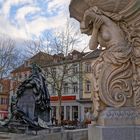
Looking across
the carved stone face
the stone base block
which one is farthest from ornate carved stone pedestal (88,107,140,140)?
the carved stone face

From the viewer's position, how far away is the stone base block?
5.00 meters

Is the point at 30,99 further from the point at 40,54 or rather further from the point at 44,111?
the point at 40,54

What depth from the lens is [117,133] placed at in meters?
5.06

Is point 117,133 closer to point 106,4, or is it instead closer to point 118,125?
point 118,125

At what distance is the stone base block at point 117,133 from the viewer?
16.4 feet

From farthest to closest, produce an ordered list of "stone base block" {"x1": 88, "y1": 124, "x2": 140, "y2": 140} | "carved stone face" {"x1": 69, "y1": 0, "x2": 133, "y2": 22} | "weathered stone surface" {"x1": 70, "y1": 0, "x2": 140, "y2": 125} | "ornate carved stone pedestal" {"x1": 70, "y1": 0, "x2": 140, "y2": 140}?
1. "carved stone face" {"x1": 69, "y1": 0, "x2": 133, "y2": 22}
2. "weathered stone surface" {"x1": 70, "y1": 0, "x2": 140, "y2": 125}
3. "ornate carved stone pedestal" {"x1": 70, "y1": 0, "x2": 140, "y2": 140}
4. "stone base block" {"x1": 88, "y1": 124, "x2": 140, "y2": 140}

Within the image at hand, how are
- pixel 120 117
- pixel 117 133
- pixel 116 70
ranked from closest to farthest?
pixel 117 133, pixel 120 117, pixel 116 70

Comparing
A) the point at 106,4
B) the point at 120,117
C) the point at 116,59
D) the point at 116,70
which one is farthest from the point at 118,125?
the point at 106,4

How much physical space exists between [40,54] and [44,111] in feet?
78.6

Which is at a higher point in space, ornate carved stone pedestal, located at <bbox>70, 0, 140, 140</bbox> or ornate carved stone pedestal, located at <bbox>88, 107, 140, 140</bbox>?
ornate carved stone pedestal, located at <bbox>70, 0, 140, 140</bbox>

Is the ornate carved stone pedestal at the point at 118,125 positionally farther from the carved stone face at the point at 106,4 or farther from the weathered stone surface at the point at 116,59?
the carved stone face at the point at 106,4

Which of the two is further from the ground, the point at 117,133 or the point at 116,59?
the point at 116,59

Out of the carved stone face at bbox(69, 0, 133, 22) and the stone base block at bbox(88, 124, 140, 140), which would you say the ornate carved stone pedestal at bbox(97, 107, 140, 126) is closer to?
the stone base block at bbox(88, 124, 140, 140)

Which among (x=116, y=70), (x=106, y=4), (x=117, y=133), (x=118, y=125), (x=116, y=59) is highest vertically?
(x=106, y=4)
